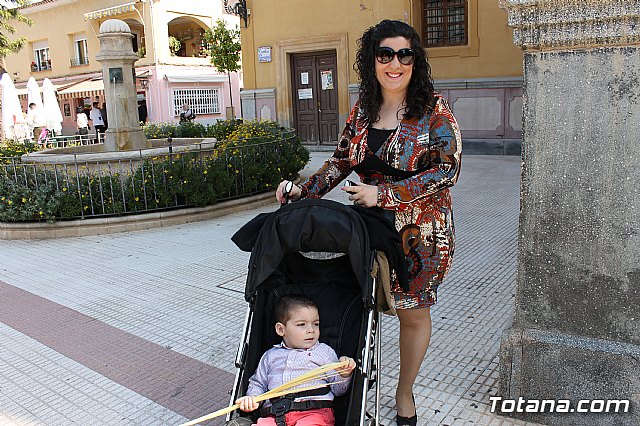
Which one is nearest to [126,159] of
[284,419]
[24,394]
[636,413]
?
[24,394]

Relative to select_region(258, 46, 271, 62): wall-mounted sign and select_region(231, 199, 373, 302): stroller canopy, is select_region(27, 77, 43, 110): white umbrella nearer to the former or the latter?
select_region(258, 46, 271, 62): wall-mounted sign

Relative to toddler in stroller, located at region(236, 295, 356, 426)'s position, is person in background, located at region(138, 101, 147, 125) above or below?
above

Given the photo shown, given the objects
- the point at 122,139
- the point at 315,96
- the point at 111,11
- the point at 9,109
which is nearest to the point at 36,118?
the point at 9,109

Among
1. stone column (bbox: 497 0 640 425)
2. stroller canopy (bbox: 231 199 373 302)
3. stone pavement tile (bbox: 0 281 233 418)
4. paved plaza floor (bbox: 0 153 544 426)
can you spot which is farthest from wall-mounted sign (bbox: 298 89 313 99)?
stroller canopy (bbox: 231 199 373 302)

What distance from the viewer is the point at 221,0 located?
31.9 meters

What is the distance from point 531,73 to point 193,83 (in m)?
30.1

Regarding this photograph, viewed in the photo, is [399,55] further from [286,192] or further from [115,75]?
[115,75]

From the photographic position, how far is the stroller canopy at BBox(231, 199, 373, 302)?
8.50 feet

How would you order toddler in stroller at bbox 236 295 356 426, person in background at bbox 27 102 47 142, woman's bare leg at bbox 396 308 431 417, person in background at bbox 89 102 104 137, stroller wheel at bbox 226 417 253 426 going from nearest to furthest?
stroller wheel at bbox 226 417 253 426 → toddler in stroller at bbox 236 295 356 426 → woman's bare leg at bbox 396 308 431 417 → person in background at bbox 27 102 47 142 → person in background at bbox 89 102 104 137

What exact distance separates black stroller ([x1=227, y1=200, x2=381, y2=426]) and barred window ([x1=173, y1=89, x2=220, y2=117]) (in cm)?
2889

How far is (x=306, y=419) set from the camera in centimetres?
248

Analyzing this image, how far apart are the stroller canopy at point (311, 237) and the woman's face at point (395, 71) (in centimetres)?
65

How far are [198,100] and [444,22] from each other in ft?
65.6

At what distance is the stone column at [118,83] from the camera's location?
33.1ft
